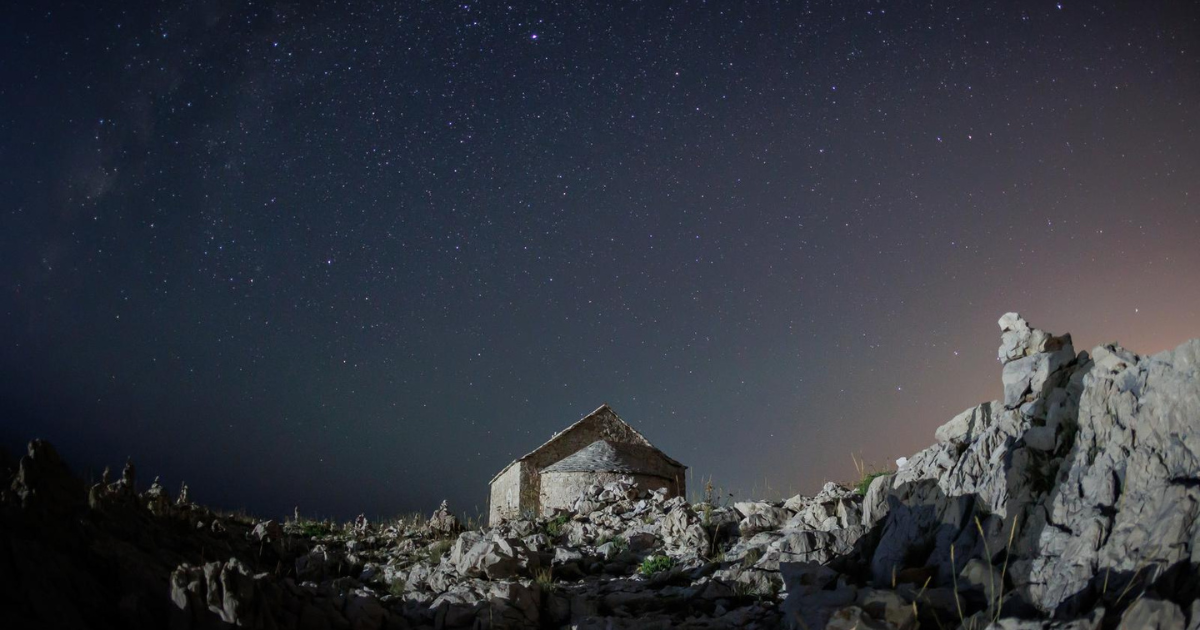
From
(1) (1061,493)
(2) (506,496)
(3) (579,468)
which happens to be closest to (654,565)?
(1) (1061,493)

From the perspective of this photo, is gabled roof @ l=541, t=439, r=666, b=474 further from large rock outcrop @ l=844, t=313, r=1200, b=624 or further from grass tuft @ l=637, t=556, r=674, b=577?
large rock outcrop @ l=844, t=313, r=1200, b=624

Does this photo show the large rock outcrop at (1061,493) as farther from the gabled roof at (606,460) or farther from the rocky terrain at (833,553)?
the gabled roof at (606,460)

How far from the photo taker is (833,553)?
1662 centimetres

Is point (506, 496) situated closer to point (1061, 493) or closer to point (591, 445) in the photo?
point (591, 445)

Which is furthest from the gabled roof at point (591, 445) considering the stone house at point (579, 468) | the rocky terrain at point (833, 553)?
the rocky terrain at point (833, 553)

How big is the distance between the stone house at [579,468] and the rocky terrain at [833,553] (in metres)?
12.7

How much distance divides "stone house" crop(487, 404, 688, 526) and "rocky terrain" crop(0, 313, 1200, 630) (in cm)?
1271

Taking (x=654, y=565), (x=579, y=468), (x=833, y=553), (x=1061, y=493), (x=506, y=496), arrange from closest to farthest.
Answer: (x=1061, y=493), (x=833, y=553), (x=654, y=565), (x=579, y=468), (x=506, y=496)

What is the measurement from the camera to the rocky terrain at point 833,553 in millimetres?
10250

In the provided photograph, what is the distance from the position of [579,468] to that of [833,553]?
1938 centimetres

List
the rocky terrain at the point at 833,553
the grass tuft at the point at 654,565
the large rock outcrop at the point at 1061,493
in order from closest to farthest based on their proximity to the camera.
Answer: the rocky terrain at the point at 833,553
the large rock outcrop at the point at 1061,493
the grass tuft at the point at 654,565

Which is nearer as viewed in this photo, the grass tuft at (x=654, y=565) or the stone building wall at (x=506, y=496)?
the grass tuft at (x=654, y=565)

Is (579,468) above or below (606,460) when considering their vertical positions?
below

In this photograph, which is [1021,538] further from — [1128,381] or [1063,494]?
[1128,381]
